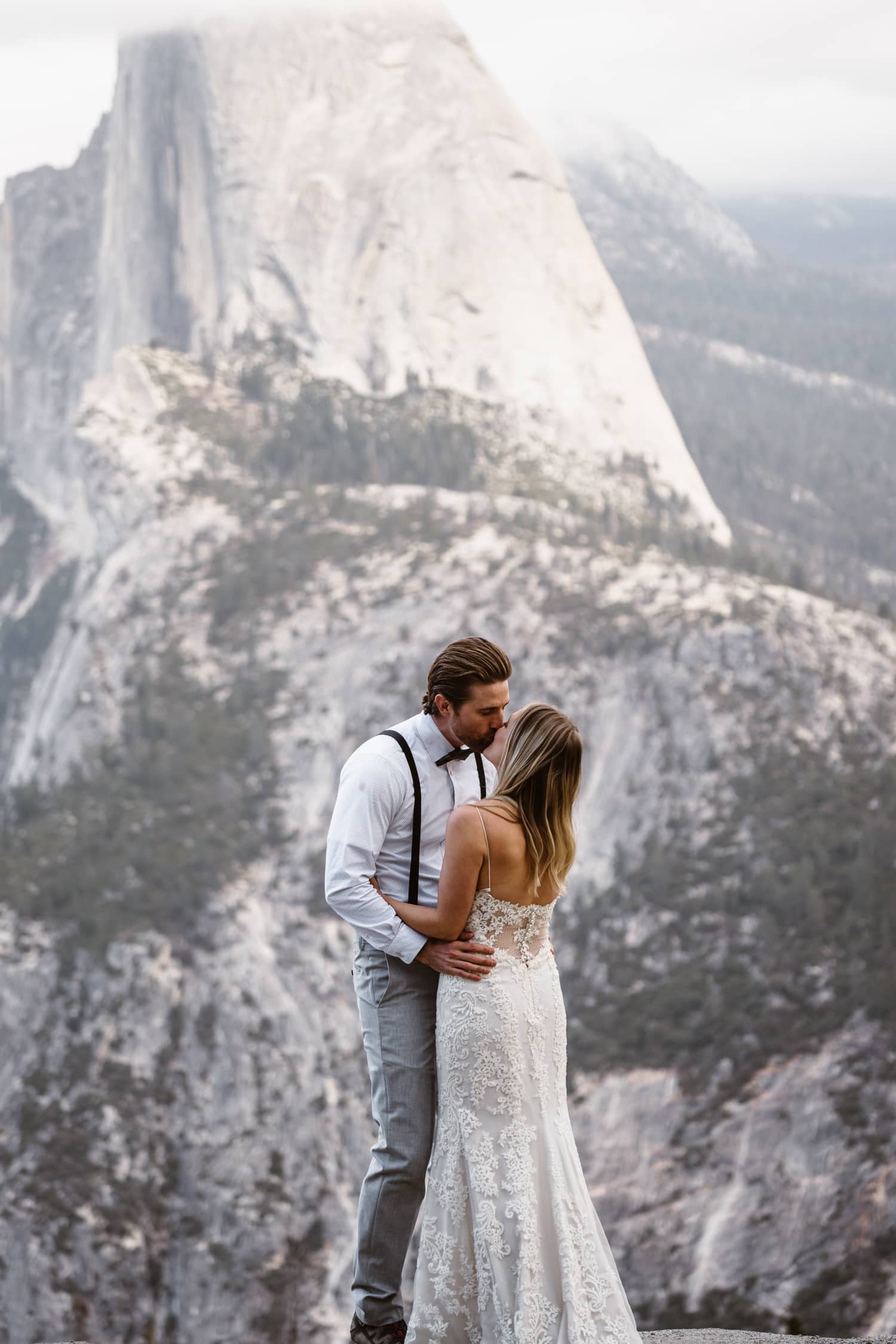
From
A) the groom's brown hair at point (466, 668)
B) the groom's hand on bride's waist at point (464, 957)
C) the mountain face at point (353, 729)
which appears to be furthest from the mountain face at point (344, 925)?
the groom's brown hair at point (466, 668)

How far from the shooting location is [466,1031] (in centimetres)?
496

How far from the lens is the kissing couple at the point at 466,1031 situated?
4883mm

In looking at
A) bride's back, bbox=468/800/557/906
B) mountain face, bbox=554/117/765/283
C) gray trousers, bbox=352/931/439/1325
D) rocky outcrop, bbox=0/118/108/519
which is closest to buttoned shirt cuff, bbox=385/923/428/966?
gray trousers, bbox=352/931/439/1325

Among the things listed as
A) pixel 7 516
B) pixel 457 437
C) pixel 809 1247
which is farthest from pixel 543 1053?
pixel 7 516

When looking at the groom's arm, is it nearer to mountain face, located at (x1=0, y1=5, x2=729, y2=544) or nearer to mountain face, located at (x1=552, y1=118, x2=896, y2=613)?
mountain face, located at (x1=552, y1=118, x2=896, y2=613)

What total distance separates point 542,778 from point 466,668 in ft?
1.75

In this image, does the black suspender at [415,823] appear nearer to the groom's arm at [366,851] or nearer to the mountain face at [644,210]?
the groom's arm at [366,851]

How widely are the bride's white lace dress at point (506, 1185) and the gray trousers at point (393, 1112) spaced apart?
0.09 metres

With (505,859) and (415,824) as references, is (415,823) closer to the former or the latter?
(415,824)

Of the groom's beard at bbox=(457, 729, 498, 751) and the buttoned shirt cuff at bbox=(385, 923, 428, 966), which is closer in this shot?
the buttoned shirt cuff at bbox=(385, 923, 428, 966)

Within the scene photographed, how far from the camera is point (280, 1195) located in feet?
85.4

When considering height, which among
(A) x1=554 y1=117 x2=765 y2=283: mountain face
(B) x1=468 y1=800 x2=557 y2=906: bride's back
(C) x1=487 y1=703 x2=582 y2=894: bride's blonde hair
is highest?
(A) x1=554 y1=117 x2=765 y2=283: mountain face

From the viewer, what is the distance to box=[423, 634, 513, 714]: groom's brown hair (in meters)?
4.95

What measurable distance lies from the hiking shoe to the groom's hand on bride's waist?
4.97 feet
